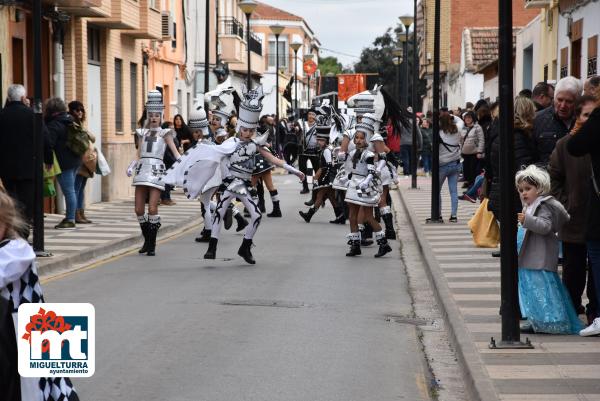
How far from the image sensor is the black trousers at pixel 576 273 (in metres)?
9.55

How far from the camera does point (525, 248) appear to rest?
9.38 m

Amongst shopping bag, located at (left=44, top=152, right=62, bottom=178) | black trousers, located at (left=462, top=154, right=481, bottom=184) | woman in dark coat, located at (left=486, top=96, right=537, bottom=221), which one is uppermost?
woman in dark coat, located at (left=486, top=96, right=537, bottom=221)

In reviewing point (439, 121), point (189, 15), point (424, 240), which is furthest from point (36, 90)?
point (189, 15)

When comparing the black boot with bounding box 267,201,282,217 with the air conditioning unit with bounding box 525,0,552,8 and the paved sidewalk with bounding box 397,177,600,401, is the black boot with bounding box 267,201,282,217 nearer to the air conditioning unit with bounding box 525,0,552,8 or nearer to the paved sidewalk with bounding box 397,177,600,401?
the air conditioning unit with bounding box 525,0,552,8

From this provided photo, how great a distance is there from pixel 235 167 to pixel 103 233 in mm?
4098

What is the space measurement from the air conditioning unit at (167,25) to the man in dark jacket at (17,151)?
18743 mm

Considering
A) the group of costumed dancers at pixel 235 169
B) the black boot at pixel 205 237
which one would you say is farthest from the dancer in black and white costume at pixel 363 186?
the black boot at pixel 205 237

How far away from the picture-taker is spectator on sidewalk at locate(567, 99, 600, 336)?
832 centimetres

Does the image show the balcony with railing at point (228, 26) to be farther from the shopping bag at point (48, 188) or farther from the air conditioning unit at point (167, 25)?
the shopping bag at point (48, 188)

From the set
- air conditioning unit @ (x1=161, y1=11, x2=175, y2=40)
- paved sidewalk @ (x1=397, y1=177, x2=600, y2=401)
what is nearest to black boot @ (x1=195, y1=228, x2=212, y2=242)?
paved sidewalk @ (x1=397, y1=177, x2=600, y2=401)

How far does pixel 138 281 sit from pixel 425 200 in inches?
550

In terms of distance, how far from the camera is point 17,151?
594 inches

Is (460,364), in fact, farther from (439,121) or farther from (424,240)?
(439,121)

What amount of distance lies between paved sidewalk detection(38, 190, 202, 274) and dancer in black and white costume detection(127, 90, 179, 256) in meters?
0.86
